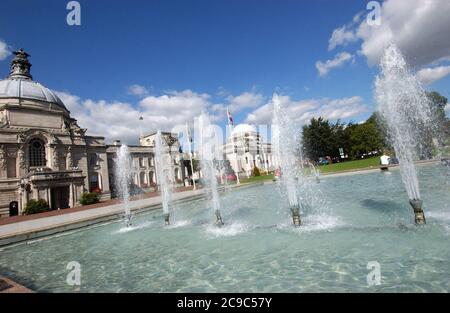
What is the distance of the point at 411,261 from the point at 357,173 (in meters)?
29.8

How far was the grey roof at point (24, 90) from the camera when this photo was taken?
4409 centimetres

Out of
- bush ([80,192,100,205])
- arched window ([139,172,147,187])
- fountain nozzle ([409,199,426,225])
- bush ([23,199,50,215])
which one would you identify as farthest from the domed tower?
fountain nozzle ([409,199,426,225])

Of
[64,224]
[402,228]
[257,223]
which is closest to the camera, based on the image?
[402,228]

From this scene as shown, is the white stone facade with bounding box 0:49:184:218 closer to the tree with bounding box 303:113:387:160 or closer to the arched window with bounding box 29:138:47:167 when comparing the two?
the arched window with bounding box 29:138:47:167

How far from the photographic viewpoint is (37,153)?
40125 millimetres

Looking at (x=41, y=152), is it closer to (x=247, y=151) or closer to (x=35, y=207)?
(x=35, y=207)

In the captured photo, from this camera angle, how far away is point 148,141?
253 feet

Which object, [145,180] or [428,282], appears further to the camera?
[145,180]

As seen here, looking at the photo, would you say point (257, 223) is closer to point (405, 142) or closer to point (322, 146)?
point (405, 142)

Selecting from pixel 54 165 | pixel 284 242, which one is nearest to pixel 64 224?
pixel 284 242

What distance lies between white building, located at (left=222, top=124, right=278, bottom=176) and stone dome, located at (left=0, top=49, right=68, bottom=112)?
192 feet

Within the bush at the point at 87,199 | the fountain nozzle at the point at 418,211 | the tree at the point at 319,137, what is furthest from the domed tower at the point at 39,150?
the tree at the point at 319,137

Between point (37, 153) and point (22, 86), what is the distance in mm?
14643

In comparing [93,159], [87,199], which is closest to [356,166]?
[87,199]
